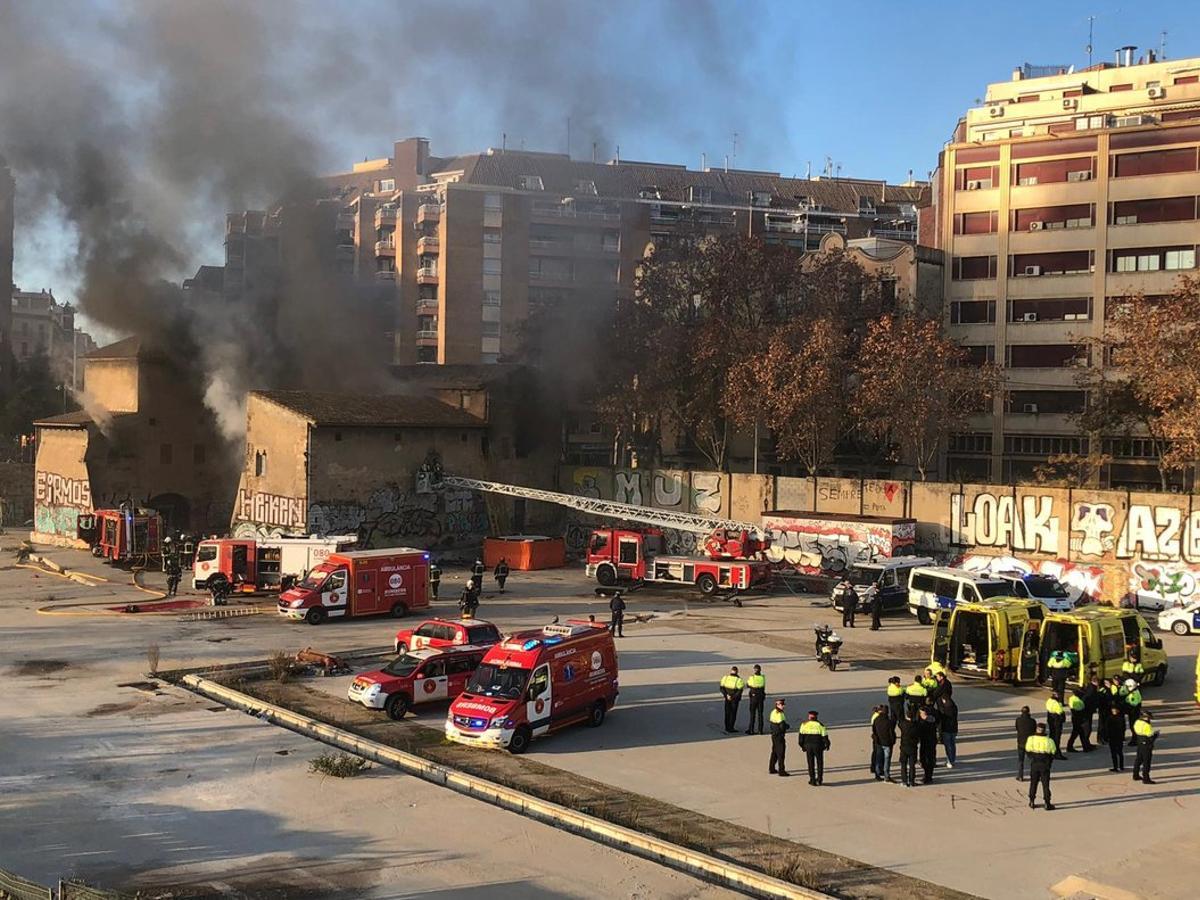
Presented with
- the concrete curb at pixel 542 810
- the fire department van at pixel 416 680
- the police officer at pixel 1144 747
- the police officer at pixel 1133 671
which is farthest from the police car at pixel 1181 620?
the concrete curb at pixel 542 810

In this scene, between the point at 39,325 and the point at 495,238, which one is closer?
the point at 495,238

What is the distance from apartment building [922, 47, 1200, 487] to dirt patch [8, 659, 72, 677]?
4284 cm

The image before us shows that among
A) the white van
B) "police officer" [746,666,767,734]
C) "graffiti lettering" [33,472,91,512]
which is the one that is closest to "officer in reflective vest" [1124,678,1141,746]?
"police officer" [746,666,767,734]

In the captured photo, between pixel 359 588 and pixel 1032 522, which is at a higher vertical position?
pixel 1032 522

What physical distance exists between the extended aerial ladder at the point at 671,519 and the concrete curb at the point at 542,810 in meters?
21.6

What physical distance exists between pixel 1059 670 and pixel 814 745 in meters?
6.32

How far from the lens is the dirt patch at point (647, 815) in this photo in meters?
13.0

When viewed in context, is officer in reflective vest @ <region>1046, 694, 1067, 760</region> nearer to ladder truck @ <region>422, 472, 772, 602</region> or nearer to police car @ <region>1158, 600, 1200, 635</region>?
police car @ <region>1158, 600, 1200, 635</region>

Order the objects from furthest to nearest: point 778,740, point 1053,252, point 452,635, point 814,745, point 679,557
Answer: point 1053,252 → point 679,557 → point 452,635 → point 778,740 → point 814,745

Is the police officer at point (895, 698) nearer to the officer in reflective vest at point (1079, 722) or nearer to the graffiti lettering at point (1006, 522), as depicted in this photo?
the officer in reflective vest at point (1079, 722)

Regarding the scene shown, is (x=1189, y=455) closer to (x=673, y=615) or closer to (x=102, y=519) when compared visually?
(x=673, y=615)

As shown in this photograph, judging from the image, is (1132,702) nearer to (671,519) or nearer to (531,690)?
(531,690)

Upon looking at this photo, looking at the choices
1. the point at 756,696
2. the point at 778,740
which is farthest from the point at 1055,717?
the point at 756,696

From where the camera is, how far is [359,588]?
103 feet
